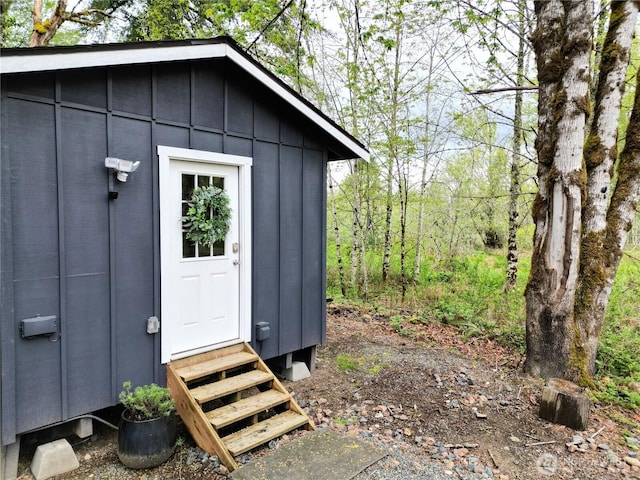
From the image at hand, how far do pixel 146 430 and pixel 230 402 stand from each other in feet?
3.06

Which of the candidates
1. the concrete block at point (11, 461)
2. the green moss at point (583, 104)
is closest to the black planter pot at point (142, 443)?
the concrete block at point (11, 461)

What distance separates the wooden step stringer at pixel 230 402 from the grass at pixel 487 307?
1.48 m

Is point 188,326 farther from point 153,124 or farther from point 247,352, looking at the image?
point 153,124

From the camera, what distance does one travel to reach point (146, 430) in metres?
2.72

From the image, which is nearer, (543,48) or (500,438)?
(500,438)

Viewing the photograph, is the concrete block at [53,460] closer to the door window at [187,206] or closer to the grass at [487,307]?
the door window at [187,206]

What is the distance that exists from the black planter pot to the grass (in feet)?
8.23

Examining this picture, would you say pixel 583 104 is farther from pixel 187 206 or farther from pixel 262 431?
pixel 262 431

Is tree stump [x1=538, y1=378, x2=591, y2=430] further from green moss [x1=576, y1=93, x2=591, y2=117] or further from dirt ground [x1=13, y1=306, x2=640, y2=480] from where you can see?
green moss [x1=576, y1=93, x2=591, y2=117]

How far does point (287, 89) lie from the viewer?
3830 mm

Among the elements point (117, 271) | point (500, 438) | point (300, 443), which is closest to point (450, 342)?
point (500, 438)

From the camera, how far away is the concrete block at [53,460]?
2629 millimetres

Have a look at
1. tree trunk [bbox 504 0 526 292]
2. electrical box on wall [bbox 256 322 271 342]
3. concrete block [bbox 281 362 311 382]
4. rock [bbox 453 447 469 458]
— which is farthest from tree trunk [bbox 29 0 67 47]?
rock [bbox 453 447 469 458]

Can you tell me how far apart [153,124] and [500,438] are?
4.00m
